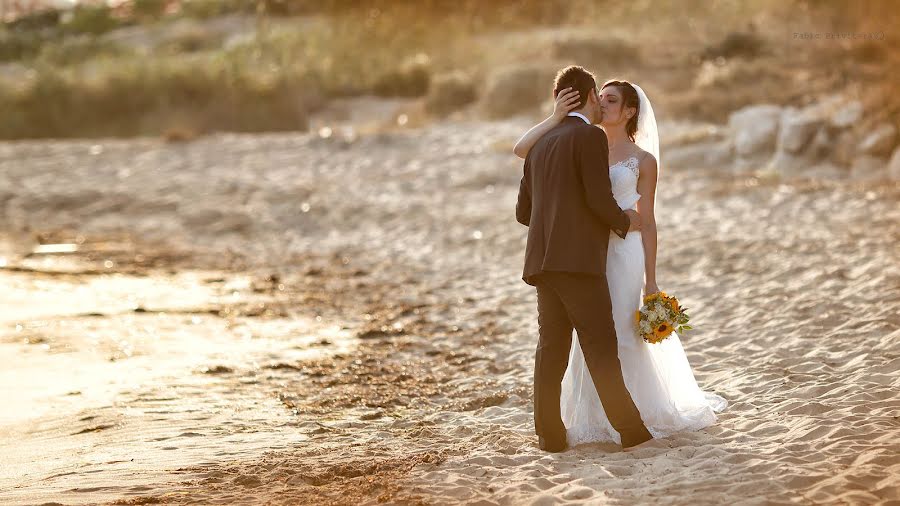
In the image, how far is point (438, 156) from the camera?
18844 millimetres

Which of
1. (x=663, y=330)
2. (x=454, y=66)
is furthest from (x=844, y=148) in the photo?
(x=454, y=66)

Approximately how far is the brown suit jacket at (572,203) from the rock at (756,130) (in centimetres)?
1131

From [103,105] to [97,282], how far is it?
14.2 m

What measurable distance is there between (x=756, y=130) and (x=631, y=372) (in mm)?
11390

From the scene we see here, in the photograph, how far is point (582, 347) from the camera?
6074 mm

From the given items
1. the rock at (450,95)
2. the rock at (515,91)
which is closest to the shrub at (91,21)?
the rock at (450,95)

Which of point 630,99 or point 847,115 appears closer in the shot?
point 630,99

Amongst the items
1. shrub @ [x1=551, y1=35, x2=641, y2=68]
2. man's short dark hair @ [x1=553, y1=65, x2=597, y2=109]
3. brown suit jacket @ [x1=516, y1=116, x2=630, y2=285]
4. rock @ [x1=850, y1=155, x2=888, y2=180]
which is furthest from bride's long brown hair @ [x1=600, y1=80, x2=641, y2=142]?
shrub @ [x1=551, y1=35, x2=641, y2=68]

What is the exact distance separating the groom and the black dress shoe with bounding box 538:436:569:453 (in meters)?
0.30

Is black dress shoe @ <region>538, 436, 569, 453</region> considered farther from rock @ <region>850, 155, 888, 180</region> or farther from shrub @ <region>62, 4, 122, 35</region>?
shrub @ <region>62, 4, 122, 35</region>

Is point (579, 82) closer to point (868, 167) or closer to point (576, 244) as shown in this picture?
point (576, 244)

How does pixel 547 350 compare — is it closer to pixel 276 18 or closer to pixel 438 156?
pixel 438 156

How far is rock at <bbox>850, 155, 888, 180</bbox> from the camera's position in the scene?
15141mm

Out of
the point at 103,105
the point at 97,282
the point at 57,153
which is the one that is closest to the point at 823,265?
the point at 97,282
